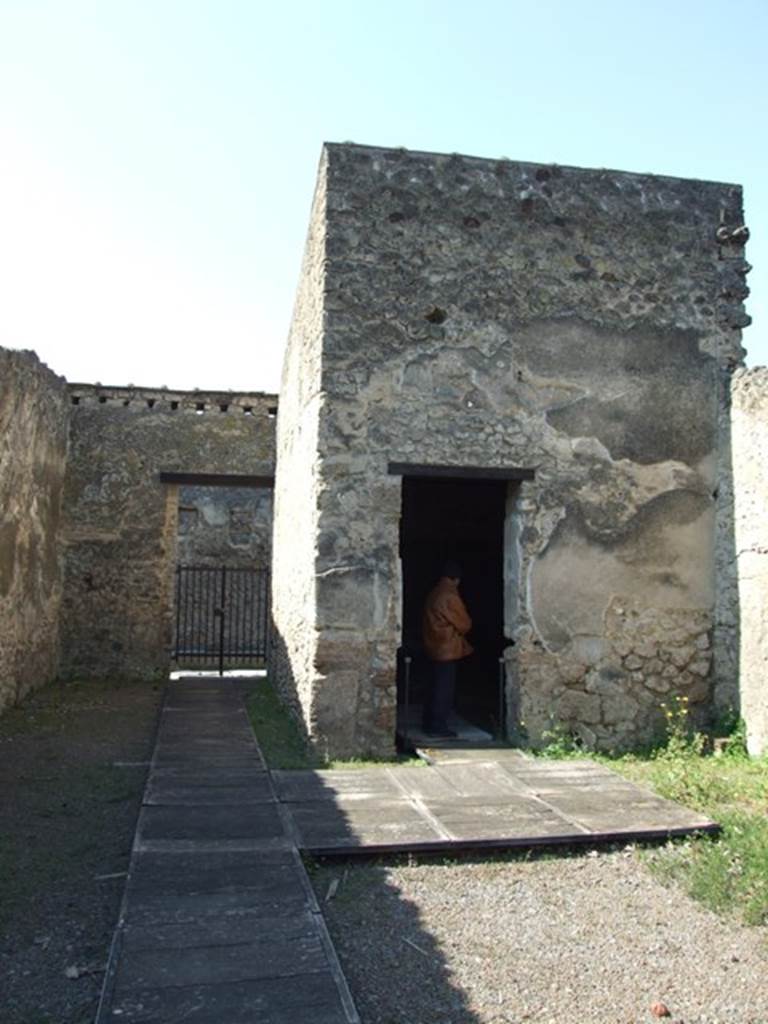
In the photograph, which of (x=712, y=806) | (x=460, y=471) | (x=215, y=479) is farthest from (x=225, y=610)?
(x=712, y=806)

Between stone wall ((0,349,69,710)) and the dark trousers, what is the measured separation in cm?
426

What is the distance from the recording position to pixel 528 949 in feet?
11.7

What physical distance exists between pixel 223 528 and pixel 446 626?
10715mm

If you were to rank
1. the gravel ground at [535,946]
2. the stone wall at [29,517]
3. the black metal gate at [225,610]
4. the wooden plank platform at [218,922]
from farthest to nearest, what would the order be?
1. the black metal gate at [225,610]
2. the stone wall at [29,517]
3. the gravel ground at [535,946]
4. the wooden plank platform at [218,922]

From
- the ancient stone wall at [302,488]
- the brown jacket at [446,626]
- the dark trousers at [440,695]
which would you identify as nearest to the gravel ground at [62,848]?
the ancient stone wall at [302,488]

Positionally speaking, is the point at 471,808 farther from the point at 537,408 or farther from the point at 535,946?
the point at 537,408

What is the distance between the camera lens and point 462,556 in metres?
11.5

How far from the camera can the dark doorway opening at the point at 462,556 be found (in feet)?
35.3

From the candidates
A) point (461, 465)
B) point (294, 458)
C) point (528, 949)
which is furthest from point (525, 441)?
point (528, 949)

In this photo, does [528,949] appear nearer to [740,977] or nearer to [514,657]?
[740,977]

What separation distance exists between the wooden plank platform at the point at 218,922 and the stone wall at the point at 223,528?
1187 cm

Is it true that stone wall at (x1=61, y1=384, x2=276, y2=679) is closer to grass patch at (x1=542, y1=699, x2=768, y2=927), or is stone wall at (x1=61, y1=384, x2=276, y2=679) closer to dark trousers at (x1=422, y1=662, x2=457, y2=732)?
dark trousers at (x1=422, y1=662, x2=457, y2=732)

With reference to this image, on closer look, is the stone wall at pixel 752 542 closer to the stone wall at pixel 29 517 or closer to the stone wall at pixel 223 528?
the stone wall at pixel 29 517

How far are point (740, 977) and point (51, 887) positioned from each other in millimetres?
3074
